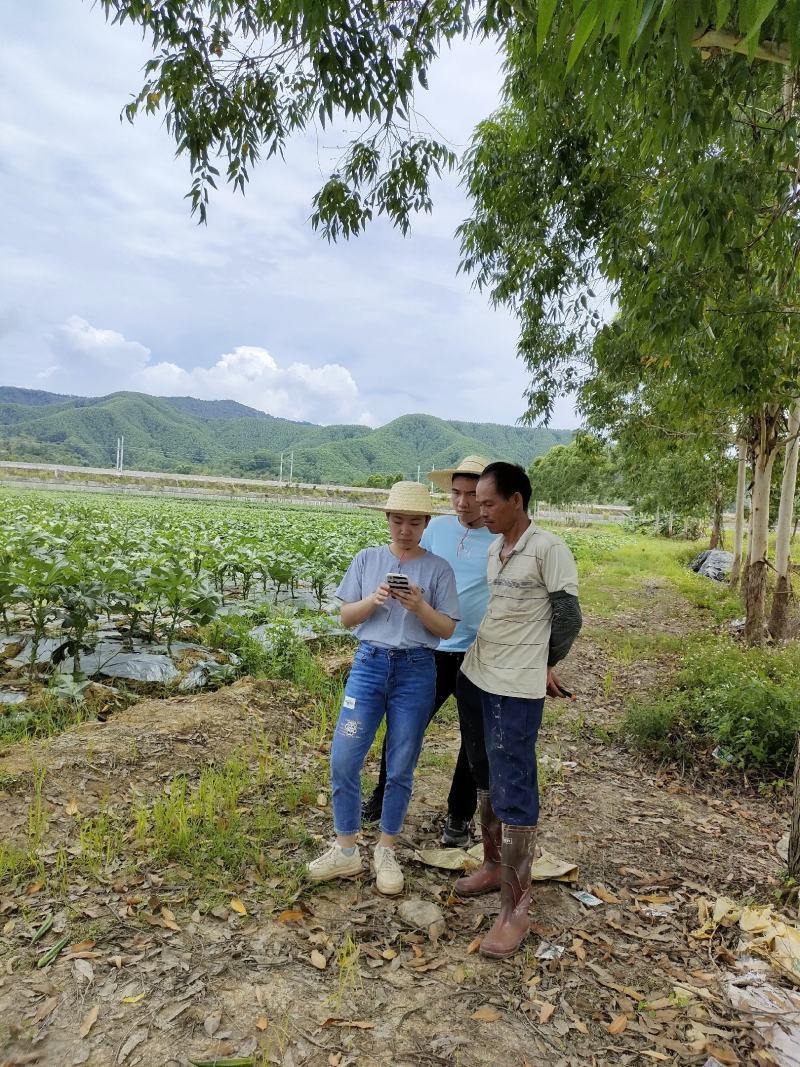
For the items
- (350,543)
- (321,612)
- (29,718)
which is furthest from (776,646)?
(29,718)

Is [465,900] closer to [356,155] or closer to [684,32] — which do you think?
[684,32]

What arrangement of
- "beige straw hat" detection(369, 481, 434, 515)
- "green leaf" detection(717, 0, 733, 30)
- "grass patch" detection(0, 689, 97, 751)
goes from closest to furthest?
1. "green leaf" detection(717, 0, 733, 30)
2. "beige straw hat" detection(369, 481, 434, 515)
3. "grass patch" detection(0, 689, 97, 751)

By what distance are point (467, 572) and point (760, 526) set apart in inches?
297

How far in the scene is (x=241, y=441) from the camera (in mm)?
146250

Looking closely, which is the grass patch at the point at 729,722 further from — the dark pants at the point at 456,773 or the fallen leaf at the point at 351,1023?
the fallen leaf at the point at 351,1023

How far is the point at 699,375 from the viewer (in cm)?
533

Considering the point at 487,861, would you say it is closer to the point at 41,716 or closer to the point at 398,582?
the point at 398,582

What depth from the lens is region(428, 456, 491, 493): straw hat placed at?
134 inches

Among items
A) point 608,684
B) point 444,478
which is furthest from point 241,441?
point 444,478

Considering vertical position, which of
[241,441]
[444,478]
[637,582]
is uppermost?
[241,441]

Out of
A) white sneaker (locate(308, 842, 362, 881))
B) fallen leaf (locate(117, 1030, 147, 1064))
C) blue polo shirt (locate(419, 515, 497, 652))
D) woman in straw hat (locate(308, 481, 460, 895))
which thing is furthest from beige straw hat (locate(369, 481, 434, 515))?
fallen leaf (locate(117, 1030, 147, 1064))

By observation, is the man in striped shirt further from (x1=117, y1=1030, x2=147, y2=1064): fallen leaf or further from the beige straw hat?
(x1=117, y1=1030, x2=147, y2=1064): fallen leaf

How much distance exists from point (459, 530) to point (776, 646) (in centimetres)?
719

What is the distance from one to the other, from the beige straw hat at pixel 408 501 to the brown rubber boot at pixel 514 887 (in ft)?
4.71
